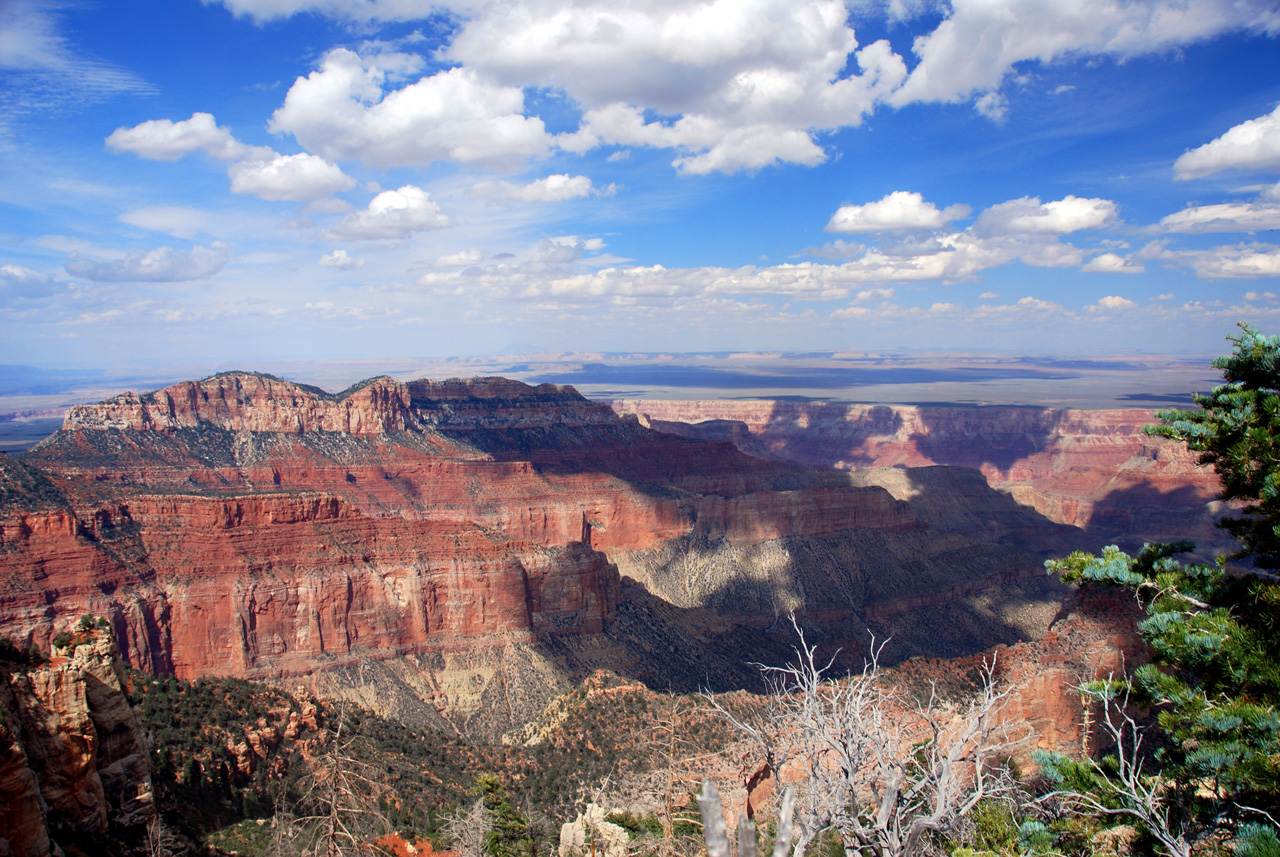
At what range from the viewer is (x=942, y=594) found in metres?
70.4

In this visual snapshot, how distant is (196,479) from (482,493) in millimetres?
24304

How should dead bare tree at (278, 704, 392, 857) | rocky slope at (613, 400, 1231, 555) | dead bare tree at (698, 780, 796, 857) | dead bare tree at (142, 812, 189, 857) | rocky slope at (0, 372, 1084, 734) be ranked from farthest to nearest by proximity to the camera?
1. rocky slope at (613, 400, 1231, 555)
2. rocky slope at (0, 372, 1084, 734)
3. dead bare tree at (278, 704, 392, 857)
4. dead bare tree at (142, 812, 189, 857)
5. dead bare tree at (698, 780, 796, 857)

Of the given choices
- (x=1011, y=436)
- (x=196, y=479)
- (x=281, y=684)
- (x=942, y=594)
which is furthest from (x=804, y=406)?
(x=281, y=684)

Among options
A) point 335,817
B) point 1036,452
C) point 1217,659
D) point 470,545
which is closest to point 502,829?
point 335,817

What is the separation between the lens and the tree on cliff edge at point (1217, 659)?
33.7 feet

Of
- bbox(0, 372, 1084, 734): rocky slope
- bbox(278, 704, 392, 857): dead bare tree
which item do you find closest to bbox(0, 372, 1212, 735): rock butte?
bbox(0, 372, 1084, 734): rocky slope

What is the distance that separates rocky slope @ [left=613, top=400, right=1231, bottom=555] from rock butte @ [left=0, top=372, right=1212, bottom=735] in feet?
29.0

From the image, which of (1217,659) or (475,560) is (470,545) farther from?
(1217,659)

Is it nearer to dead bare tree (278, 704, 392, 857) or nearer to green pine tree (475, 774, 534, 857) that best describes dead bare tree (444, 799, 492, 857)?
green pine tree (475, 774, 534, 857)

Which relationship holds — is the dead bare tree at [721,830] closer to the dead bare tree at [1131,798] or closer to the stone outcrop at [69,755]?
the dead bare tree at [1131,798]

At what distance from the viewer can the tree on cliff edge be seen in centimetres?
1028

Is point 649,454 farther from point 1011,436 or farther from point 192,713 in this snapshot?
point 1011,436

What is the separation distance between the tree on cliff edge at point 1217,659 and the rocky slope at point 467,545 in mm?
35479

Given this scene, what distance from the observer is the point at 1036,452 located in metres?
161
